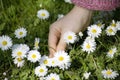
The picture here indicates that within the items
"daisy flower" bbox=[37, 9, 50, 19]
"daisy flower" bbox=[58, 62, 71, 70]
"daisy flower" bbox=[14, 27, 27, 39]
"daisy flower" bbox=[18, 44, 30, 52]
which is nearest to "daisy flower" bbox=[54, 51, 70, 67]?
"daisy flower" bbox=[58, 62, 71, 70]

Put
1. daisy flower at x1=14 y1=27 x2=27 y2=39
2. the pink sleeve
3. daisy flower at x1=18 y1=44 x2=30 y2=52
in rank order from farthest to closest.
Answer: daisy flower at x1=14 y1=27 x2=27 y2=39, daisy flower at x1=18 y1=44 x2=30 y2=52, the pink sleeve

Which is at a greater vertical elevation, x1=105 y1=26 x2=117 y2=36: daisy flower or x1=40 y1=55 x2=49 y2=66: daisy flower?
x1=105 y1=26 x2=117 y2=36: daisy flower

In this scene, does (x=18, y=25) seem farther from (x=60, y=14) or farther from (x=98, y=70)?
(x=98, y=70)

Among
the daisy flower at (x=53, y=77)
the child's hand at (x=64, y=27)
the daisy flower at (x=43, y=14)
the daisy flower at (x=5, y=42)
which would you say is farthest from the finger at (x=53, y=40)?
the daisy flower at (x=43, y=14)

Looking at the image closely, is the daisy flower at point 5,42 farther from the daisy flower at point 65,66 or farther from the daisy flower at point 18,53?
the daisy flower at point 65,66

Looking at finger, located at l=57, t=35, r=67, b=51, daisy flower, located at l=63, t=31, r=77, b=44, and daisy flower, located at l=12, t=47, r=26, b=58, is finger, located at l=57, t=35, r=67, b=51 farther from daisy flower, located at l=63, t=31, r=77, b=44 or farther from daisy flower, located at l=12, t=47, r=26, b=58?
daisy flower, located at l=12, t=47, r=26, b=58

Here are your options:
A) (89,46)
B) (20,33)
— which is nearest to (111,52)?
(89,46)
